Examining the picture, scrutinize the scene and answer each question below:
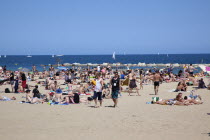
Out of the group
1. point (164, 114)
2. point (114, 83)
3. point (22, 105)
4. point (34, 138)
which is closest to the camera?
point (34, 138)

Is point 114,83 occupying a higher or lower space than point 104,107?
higher

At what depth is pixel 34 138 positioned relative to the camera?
6.61 metres

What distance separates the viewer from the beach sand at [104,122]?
688 centimetres

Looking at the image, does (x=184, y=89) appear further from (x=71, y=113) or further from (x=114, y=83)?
(x=71, y=113)

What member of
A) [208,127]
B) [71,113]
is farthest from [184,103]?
[71,113]

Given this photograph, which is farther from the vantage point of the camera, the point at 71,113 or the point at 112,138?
the point at 71,113

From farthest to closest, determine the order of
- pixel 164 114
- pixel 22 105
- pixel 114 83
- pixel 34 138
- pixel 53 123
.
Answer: pixel 22 105 < pixel 114 83 < pixel 164 114 < pixel 53 123 < pixel 34 138

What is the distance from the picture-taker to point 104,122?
8.27m

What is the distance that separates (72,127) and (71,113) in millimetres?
2005

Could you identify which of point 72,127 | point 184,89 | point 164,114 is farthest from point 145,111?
point 184,89

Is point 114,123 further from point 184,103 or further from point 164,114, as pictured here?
point 184,103

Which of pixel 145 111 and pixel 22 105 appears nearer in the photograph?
pixel 145 111

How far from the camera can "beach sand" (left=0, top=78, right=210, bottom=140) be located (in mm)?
6883

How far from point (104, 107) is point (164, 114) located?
2.42 metres
